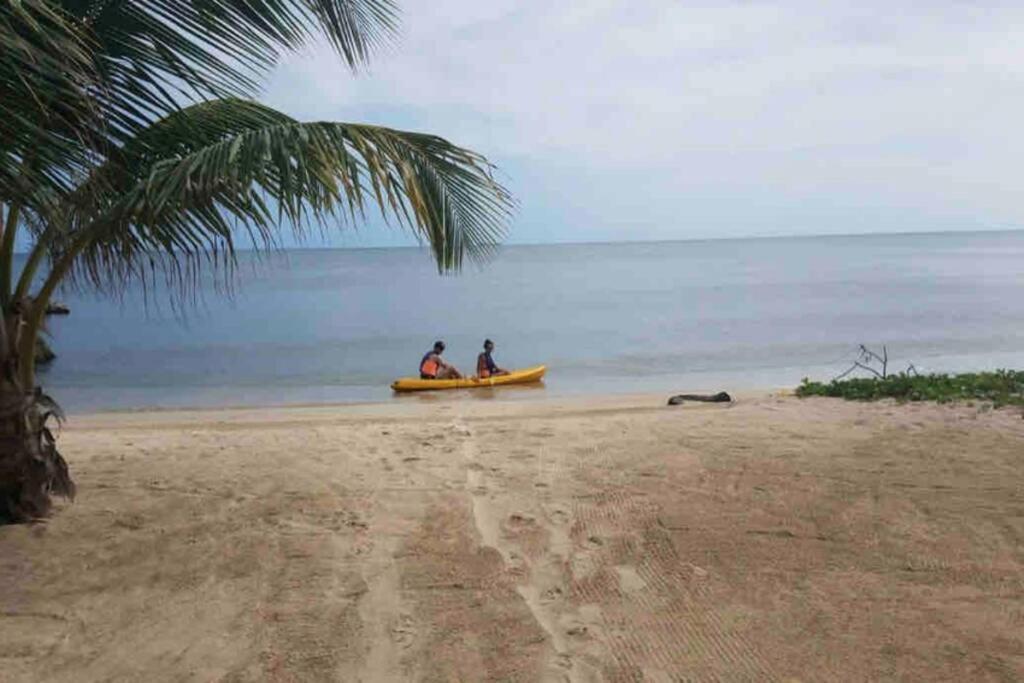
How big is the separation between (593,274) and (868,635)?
257 ft

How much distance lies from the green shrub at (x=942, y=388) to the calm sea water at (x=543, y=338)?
425 cm

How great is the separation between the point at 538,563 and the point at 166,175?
2.36 meters

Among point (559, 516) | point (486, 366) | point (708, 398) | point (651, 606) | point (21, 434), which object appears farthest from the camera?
point (486, 366)

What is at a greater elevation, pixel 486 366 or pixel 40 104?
pixel 40 104

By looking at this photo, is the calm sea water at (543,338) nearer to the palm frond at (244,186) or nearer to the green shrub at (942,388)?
the palm frond at (244,186)

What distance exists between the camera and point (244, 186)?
4031mm

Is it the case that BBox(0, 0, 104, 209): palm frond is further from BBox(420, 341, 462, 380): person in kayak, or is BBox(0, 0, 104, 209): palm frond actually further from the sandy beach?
BBox(420, 341, 462, 380): person in kayak

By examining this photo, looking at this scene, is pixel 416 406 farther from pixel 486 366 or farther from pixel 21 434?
pixel 21 434

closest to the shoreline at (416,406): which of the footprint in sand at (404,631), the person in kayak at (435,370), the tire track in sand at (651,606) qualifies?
the person in kayak at (435,370)

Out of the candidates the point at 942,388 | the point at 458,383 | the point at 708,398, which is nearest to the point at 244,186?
the point at 942,388

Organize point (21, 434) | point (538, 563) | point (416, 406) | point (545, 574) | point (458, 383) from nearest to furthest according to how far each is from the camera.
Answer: point (545, 574)
point (538, 563)
point (21, 434)
point (416, 406)
point (458, 383)

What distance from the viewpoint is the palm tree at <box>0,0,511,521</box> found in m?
3.67

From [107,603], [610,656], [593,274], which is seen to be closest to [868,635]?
[610,656]

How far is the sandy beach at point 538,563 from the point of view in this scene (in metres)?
3.48
